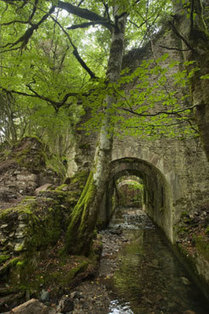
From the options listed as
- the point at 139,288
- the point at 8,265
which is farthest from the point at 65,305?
the point at 139,288

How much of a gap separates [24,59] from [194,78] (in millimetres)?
5411

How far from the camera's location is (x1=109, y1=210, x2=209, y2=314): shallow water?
10.2ft

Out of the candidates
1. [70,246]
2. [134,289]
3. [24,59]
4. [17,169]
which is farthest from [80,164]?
[134,289]

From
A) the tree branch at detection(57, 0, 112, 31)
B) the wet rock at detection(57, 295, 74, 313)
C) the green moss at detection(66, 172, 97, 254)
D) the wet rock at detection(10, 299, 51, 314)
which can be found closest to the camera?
the wet rock at detection(10, 299, 51, 314)

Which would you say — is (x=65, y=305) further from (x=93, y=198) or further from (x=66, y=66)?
(x=66, y=66)

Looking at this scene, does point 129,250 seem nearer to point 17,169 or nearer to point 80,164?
point 80,164

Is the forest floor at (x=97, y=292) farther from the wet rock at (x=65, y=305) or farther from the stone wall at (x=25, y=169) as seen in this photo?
the stone wall at (x=25, y=169)

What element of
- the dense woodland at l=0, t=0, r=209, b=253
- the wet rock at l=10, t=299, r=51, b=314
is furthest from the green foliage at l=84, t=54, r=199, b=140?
the wet rock at l=10, t=299, r=51, b=314

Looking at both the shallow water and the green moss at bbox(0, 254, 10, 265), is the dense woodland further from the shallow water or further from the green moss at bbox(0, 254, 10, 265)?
the green moss at bbox(0, 254, 10, 265)

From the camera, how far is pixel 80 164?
748 cm

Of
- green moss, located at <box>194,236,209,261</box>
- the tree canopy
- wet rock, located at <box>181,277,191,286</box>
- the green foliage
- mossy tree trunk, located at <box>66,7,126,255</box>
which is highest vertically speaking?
the tree canopy

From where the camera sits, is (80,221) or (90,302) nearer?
(90,302)

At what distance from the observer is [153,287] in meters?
3.79

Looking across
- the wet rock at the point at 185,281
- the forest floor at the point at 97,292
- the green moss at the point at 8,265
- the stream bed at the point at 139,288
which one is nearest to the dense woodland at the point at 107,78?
the forest floor at the point at 97,292
